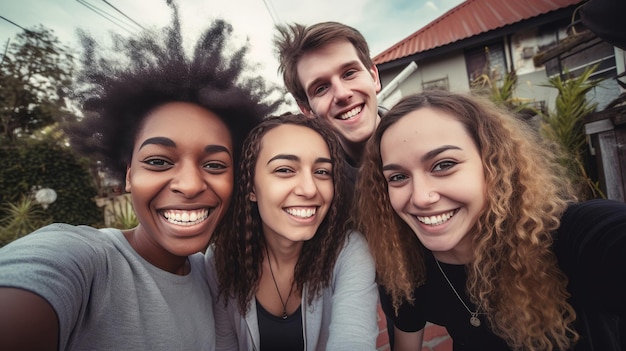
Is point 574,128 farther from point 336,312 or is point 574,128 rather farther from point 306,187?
point 336,312

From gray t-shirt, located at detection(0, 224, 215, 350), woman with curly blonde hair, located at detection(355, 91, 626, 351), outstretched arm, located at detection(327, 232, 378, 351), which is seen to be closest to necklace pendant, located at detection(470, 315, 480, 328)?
woman with curly blonde hair, located at detection(355, 91, 626, 351)

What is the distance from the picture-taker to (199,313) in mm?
1398

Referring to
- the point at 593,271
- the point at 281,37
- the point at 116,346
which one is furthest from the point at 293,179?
the point at 281,37

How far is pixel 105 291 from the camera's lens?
974 millimetres

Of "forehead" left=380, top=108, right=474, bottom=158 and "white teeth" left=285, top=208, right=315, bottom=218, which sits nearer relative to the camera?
"forehead" left=380, top=108, right=474, bottom=158

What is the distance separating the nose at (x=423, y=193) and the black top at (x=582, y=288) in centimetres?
47

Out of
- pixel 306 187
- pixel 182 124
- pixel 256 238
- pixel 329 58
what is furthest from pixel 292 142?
pixel 329 58

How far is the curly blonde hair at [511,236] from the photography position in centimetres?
128

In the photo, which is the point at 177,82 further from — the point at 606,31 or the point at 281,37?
the point at 606,31

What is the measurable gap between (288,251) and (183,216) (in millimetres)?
755

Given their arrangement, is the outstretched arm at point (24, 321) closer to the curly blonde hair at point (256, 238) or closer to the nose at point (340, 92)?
the curly blonde hair at point (256, 238)

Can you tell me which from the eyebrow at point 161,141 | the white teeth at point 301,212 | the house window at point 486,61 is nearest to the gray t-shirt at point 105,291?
the eyebrow at point 161,141

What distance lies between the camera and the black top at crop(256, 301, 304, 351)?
1.62m

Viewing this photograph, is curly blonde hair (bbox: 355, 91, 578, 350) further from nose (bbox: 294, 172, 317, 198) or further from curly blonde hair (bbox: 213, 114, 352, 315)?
nose (bbox: 294, 172, 317, 198)
